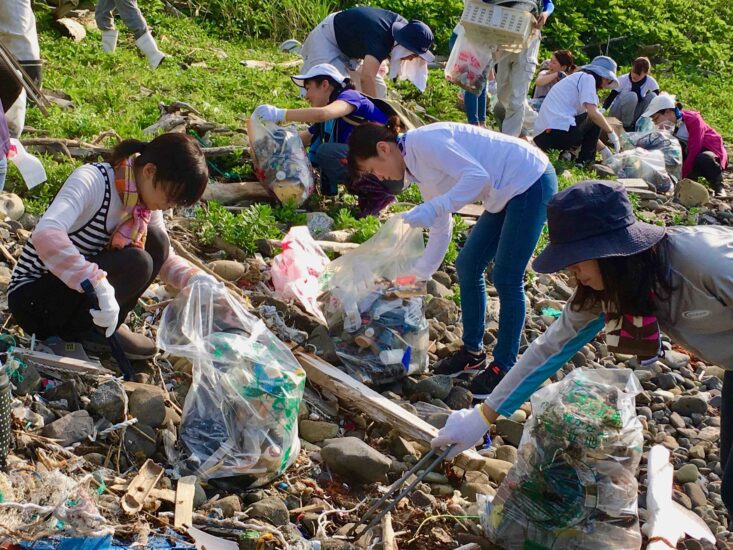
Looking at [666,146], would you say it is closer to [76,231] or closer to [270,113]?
[270,113]

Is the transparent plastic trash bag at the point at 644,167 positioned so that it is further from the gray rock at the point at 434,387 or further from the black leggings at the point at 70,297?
the black leggings at the point at 70,297

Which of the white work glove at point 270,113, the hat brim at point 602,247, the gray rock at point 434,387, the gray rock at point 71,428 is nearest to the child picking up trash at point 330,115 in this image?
the white work glove at point 270,113

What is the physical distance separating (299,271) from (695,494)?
215 centimetres

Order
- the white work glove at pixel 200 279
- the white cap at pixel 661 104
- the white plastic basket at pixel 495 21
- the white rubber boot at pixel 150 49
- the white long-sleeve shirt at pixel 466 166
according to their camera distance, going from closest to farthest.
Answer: the white work glove at pixel 200 279, the white long-sleeve shirt at pixel 466 166, the white plastic basket at pixel 495 21, the white rubber boot at pixel 150 49, the white cap at pixel 661 104

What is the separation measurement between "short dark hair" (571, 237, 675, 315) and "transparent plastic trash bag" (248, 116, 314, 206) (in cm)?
340

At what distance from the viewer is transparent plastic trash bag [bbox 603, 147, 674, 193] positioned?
8720mm

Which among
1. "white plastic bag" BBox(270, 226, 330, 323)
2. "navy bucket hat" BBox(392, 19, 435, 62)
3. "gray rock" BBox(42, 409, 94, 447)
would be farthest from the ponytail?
"navy bucket hat" BBox(392, 19, 435, 62)

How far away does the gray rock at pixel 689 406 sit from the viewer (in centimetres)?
466

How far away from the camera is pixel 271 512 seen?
9.71ft

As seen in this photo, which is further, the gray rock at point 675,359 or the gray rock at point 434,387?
the gray rock at point 675,359

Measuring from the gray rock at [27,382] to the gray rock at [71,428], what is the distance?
0.18m

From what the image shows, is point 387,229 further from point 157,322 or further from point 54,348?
point 54,348

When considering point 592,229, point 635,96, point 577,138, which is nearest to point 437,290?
point 592,229

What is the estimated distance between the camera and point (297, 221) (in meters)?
5.57
